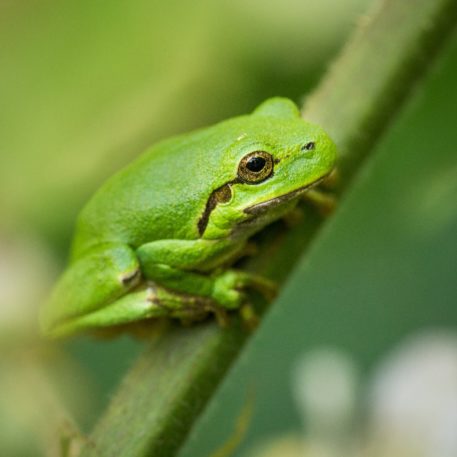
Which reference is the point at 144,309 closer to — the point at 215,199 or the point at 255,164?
the point at 215,199

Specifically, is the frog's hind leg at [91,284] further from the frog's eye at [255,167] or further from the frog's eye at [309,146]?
the frog's eye at [309,146]

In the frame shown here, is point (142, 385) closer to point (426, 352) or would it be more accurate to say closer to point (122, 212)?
point (122, 212)

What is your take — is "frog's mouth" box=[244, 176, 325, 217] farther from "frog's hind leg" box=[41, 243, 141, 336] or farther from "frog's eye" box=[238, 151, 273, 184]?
"frog's hind leg" box=[41, 243, 141, 336]

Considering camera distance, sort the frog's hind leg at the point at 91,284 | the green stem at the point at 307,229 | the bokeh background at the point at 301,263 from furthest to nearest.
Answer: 1. the bokeh background at the point at 301,263
2. the frog's hind leg at the point at 91,284
3. the green stem at the point at 307,229

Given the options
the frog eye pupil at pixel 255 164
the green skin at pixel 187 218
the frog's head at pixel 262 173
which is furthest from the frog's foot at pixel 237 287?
the frog eye pupil at pixel 255 164

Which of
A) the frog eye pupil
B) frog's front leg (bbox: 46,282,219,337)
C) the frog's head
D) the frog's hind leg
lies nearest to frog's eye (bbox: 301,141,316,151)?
the frog's head

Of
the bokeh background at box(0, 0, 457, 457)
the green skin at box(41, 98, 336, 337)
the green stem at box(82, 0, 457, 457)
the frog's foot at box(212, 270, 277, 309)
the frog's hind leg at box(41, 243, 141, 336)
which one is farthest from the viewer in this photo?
the bokeh background at box(0, 0, 457, 457)

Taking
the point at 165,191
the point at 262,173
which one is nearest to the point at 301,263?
the point at 262,173
